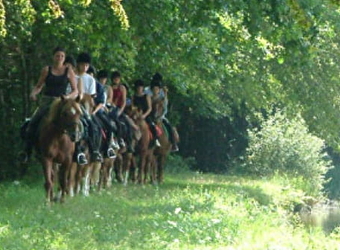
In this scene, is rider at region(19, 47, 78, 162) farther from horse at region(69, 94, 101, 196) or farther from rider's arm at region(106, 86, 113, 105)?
rider's arm at region(106, 86, 113, 105)

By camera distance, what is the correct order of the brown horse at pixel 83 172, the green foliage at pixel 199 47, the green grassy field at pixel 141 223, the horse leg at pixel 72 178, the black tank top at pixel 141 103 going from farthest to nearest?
1. the black tank top at pixel 141 103
2. the brown horse at pixel 83 172
3. the horse leg at pixel 72 178
4. the green foliage at pixel 199 47
5. the green grassy field at pixel 141 223

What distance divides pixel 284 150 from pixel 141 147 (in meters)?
16.4

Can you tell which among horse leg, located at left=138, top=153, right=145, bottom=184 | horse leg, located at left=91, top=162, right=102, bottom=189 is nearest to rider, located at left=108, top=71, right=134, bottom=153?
horse leg, located at left=91, top=162, right=102, bottom=189

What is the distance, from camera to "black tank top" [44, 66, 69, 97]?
14.8 metres

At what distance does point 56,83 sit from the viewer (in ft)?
48.8

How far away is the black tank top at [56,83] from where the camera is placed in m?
14.8

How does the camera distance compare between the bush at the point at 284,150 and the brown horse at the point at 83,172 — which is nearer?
the brown horse at the point at 83,172

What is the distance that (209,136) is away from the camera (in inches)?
1569

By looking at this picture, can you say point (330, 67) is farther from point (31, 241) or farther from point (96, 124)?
point (31, 241)

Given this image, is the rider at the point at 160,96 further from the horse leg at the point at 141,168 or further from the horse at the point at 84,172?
the horse at the point at 84,172

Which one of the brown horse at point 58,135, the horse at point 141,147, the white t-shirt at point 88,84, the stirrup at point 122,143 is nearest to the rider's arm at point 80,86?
the white t-shirt at point 88,84

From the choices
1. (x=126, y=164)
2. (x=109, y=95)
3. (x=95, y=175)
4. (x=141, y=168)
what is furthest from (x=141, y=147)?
(x=95, y=175)

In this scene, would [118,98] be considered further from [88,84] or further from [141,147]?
[88,84]

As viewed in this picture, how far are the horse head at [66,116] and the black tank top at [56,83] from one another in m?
0.26
